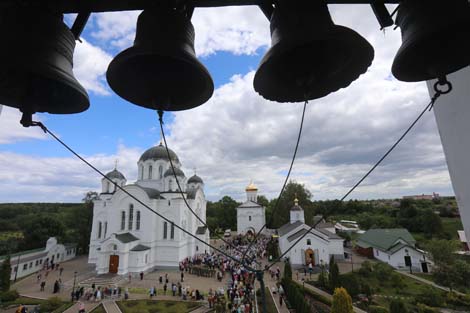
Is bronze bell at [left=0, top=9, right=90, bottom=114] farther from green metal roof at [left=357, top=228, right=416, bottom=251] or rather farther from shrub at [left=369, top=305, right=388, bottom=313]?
green metal roof at [left=357, top=228, right=416, bottom=251]

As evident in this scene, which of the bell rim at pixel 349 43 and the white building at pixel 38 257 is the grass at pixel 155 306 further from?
the white building at pixel 38 257

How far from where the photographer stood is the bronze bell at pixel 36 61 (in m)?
1.52

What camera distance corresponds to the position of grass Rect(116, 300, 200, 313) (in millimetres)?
12578

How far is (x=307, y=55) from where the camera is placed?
76.9 inches

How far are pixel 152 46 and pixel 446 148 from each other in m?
2.88

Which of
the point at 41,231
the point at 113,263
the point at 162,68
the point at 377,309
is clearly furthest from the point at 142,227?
the point at 162,68

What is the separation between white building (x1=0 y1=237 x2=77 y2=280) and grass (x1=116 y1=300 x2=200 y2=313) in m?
15.0

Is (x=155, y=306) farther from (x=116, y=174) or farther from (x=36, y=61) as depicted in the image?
(x=116, y=174)

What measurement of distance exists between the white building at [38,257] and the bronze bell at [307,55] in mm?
28963

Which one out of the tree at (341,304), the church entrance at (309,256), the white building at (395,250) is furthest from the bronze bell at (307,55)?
the white building at (395,250)

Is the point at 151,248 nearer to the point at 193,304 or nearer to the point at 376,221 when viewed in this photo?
the point at 193,304

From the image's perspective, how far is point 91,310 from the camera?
13.0 metres

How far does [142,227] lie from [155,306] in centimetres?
1075

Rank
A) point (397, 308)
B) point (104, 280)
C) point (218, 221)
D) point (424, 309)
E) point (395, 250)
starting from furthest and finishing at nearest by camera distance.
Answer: point (218, 221) < point (395, 250) < point (104, 280) < point (424, 309) < point (397, 308)
